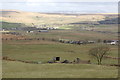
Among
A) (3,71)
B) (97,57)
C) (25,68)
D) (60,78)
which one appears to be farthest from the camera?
(97,57)

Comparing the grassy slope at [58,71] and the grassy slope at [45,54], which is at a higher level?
the grassy slope at [45,54]

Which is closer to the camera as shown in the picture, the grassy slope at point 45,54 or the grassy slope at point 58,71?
the grassy slope at point 58,71

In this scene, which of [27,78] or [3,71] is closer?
[27,78]

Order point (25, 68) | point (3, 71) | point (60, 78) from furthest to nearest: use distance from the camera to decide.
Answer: point (25, 68)
point (3, 71)
point (60, 78)

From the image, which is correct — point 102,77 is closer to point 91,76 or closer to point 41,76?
point 91,76

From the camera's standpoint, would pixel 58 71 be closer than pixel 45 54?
Yes

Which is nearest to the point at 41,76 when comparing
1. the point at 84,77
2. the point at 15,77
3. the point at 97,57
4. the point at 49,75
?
the point at 49,75

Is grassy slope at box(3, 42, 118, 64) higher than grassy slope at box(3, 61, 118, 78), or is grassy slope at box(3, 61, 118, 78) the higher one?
grassy slope at box(3, 42, 118, 64)

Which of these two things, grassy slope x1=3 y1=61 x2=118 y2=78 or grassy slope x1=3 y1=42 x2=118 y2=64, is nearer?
grassy slope x1=3 y1=61 x2=118 y2=78

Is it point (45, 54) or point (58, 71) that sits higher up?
point (45, 54)

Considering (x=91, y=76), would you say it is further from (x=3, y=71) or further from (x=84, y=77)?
(x=3, y=71)
